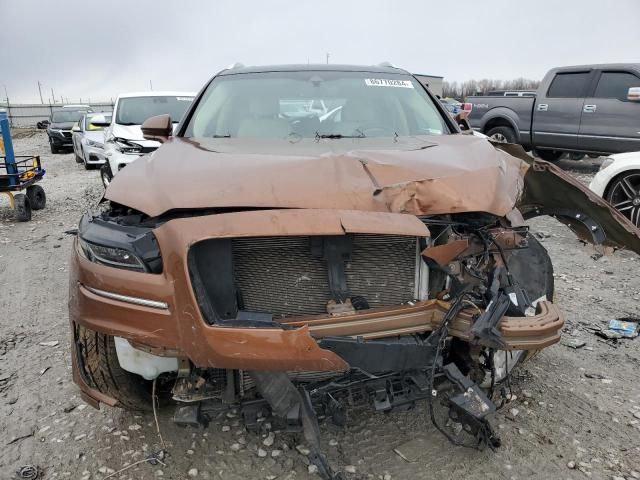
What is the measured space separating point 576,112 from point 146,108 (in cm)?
839

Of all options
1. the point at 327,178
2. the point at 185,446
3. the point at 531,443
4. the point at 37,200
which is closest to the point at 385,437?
the point at 531,443

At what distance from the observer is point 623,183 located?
6004 millimetres

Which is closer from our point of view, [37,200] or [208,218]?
[208,218]

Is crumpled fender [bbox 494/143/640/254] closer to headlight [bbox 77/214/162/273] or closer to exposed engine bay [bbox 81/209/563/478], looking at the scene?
exposed engine bay [bbox 81/209/563/478]

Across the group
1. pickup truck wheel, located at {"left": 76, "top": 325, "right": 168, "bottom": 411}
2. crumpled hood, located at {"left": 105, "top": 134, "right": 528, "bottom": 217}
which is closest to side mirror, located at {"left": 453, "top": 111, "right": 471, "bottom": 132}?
crumpled hood, located at {"left": 105, "top": 134, "right": 528, "bottom": 217}

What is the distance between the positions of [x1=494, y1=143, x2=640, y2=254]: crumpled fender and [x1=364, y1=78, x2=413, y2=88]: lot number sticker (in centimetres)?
108

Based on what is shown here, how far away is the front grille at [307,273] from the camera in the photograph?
6.92ft

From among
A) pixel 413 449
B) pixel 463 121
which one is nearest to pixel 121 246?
pixel 413 449

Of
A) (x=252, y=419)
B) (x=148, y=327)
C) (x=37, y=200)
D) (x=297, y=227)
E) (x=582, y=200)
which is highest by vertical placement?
(x=297, y=227)

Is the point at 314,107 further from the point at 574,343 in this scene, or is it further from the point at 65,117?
A: the point at 65,117

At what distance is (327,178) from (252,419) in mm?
1112

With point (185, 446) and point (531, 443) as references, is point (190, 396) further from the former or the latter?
point (531, 443)

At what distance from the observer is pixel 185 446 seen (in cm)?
256

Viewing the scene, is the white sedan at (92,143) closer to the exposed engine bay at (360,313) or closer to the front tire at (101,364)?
the front tire at (101,364)
